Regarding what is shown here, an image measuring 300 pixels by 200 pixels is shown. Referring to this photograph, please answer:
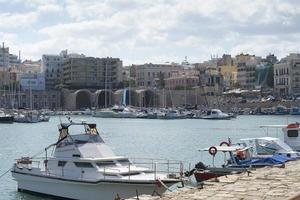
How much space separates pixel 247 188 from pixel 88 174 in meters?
10.1

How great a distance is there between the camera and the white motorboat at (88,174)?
27891 mm

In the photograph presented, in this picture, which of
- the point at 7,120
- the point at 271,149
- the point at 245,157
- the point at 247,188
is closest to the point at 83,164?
the point at 245,157

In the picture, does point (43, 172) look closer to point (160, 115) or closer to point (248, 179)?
point (248, 179)

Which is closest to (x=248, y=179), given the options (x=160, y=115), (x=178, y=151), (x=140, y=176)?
(x=140, y=176)

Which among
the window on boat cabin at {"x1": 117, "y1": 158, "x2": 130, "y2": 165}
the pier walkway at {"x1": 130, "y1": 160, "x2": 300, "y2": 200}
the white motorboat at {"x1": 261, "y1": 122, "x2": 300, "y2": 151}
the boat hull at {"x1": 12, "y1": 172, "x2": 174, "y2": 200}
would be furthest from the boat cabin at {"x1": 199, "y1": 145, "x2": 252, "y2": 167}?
the boat hull at {"x1": 12, "y1": 172, "x2": 174, "y2": 200}

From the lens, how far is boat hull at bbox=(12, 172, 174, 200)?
27516 mm

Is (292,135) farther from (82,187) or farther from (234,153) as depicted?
(82,187)

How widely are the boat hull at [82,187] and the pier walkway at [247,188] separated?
148 inches

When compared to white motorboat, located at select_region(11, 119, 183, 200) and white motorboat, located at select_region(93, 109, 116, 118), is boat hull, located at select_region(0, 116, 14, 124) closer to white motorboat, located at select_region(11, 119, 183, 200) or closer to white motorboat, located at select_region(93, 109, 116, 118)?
white motorboat, located at select_region(93, 109, 116, 118)

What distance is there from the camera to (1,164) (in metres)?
49.0

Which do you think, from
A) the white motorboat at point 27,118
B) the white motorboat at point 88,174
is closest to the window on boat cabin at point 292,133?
the white motorboat at point 88,174

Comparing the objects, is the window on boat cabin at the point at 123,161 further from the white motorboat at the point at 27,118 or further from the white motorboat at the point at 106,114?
the white motorboat at the point at 106,114

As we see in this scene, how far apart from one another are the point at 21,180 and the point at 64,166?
3.73 meters

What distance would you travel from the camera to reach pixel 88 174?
29.9 metres
